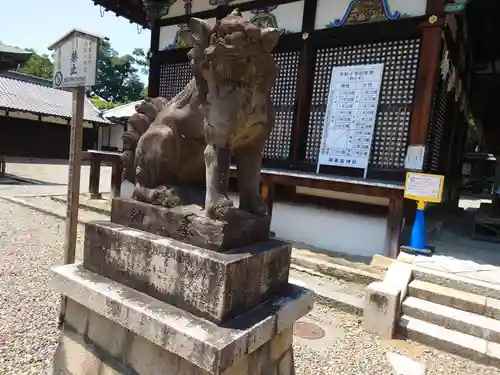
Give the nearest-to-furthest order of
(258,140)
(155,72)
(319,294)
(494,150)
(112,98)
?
(258,140) → (319,294) → (155,72) → (494,150) → (112,98)

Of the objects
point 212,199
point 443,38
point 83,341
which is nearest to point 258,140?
point 212,199

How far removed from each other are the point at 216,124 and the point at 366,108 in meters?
4.67

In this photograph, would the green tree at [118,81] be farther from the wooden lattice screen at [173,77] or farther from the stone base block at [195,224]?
the stone base block at [195,224]

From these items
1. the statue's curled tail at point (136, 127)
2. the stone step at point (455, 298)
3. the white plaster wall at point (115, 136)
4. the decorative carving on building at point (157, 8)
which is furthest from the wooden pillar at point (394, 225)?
the white plaster wall at point (115, 136)

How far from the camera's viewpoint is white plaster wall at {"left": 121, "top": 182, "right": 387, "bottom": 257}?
18.8 feet

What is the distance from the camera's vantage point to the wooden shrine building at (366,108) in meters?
5.39

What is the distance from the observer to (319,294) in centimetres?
434

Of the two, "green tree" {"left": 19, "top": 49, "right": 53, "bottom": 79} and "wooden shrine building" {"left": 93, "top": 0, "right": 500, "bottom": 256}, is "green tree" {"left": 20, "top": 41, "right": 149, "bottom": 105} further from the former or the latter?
"wooden shrine building" {"left": 93, "top": 0, "right": 500, "bottom": 256}

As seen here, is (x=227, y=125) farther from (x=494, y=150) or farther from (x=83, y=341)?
(x=494, y=150)

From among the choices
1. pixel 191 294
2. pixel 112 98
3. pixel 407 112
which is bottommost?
pixel 191 294

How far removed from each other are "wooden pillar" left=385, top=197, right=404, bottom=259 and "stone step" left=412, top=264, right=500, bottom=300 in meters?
0.77

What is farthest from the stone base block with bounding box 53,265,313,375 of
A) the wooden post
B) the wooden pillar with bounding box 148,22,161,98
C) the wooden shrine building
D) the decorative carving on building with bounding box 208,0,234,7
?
the wooden pillar with bounding box 148,22,161,98

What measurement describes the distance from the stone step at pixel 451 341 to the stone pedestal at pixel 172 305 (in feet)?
6.09

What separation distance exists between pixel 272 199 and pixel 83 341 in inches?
172
